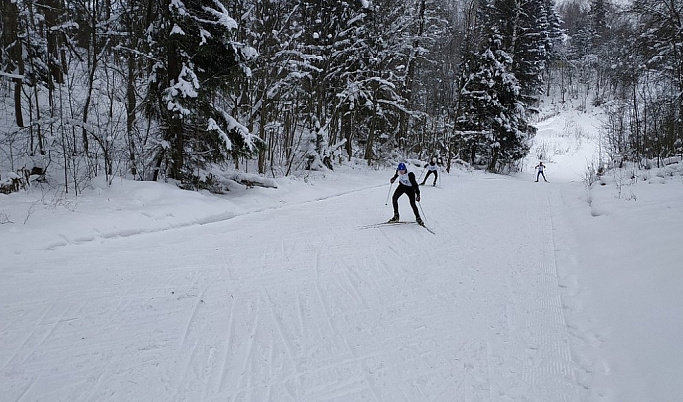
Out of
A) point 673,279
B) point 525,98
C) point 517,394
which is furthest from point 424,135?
point 517,394

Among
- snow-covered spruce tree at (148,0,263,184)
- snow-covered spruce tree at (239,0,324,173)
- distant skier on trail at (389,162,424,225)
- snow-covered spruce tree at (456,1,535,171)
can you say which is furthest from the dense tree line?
snow-covered spruce tree at (148,0,263,184)

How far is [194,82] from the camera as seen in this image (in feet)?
31.3

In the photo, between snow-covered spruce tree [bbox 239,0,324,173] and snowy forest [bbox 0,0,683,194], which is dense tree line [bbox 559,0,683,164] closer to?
snowy forest [bbox 0,0,683,194]

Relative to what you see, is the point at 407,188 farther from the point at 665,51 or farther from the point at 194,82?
the point at 665,51

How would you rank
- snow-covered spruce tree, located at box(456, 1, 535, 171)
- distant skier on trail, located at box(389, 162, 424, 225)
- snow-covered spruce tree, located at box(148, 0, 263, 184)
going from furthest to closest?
snow-covered spruce tree, located at box(456, 1, 535, 171)
snow-covered spruce tree, located at box(148, 0, 263, 184)
distant skier on trail, located at box(389, 162, 424, 225)

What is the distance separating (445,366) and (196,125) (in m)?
9.43

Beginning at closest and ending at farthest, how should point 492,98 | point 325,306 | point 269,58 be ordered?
point 325,306 → point 269,58 → point 492,98

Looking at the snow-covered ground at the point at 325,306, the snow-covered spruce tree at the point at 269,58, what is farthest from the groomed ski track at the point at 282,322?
the snow-covered spruce tree at the point at 269,58

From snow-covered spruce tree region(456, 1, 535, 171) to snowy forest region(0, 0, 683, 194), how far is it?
125 mm

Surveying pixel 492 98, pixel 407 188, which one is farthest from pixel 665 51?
pixel 407 188

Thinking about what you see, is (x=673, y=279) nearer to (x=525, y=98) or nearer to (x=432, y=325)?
(x=432, y=325)

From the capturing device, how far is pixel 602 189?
12.5 meters

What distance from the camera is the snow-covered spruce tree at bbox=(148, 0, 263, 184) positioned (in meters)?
9.52

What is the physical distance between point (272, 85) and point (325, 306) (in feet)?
43.7
